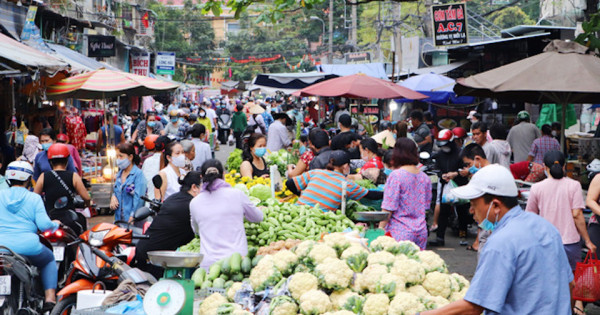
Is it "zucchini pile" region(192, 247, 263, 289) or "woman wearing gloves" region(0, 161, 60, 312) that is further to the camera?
"woman wearing gloves" region(0, 161, 60, 312)

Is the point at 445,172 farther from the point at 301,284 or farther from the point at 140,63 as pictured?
the point at 140,63

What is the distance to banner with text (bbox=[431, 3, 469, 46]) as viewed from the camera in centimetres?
1975

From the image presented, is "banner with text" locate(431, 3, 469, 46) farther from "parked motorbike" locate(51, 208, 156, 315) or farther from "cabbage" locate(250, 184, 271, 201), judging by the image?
"parked motorbike" locate(51, 208, 156, 315)

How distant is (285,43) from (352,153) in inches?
2494

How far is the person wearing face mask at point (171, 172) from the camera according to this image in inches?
357

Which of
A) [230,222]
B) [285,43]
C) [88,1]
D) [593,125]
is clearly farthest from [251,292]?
[285,43]

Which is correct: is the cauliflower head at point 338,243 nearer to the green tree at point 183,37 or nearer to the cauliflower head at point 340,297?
the cauliflower head at point 340,297

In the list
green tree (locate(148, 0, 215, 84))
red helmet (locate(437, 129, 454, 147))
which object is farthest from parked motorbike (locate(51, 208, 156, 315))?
green tree (locate(148, 0, 215, 84))

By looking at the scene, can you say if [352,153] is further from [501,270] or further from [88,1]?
[88,1]

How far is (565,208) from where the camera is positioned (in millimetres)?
7242

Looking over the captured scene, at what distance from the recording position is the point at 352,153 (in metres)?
12.1

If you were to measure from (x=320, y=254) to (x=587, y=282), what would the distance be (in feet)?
10.7

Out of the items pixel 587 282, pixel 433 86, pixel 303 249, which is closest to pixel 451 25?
pixel 433 86

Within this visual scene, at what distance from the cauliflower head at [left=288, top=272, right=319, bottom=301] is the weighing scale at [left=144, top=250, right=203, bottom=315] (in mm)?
652
